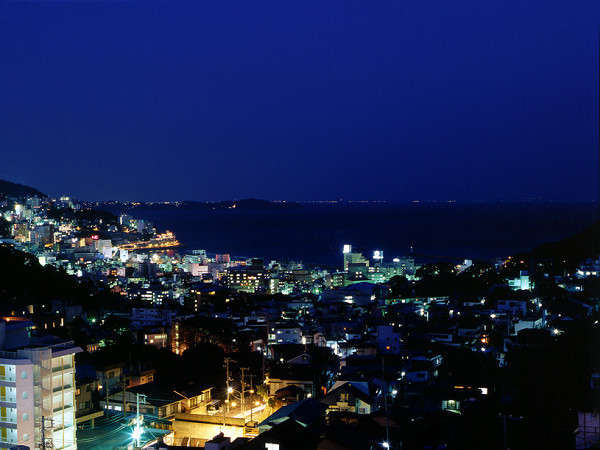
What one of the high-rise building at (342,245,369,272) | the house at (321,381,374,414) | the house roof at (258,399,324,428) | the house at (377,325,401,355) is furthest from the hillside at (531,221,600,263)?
the house roof at (258,399,324,428)

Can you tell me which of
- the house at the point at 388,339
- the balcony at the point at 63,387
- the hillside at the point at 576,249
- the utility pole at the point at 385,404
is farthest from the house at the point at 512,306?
the balcony at the point at 63,387

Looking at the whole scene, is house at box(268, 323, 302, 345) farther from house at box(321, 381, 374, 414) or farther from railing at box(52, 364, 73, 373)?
railing at box(52, 364, 73, 373)

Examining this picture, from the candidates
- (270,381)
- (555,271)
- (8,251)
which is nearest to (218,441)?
(270,381)

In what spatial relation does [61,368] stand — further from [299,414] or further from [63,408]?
[299,414]

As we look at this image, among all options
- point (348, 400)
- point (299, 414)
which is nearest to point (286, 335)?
point (348, 400)

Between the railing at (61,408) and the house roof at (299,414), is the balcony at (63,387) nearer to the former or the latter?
the railing at (61,408)
